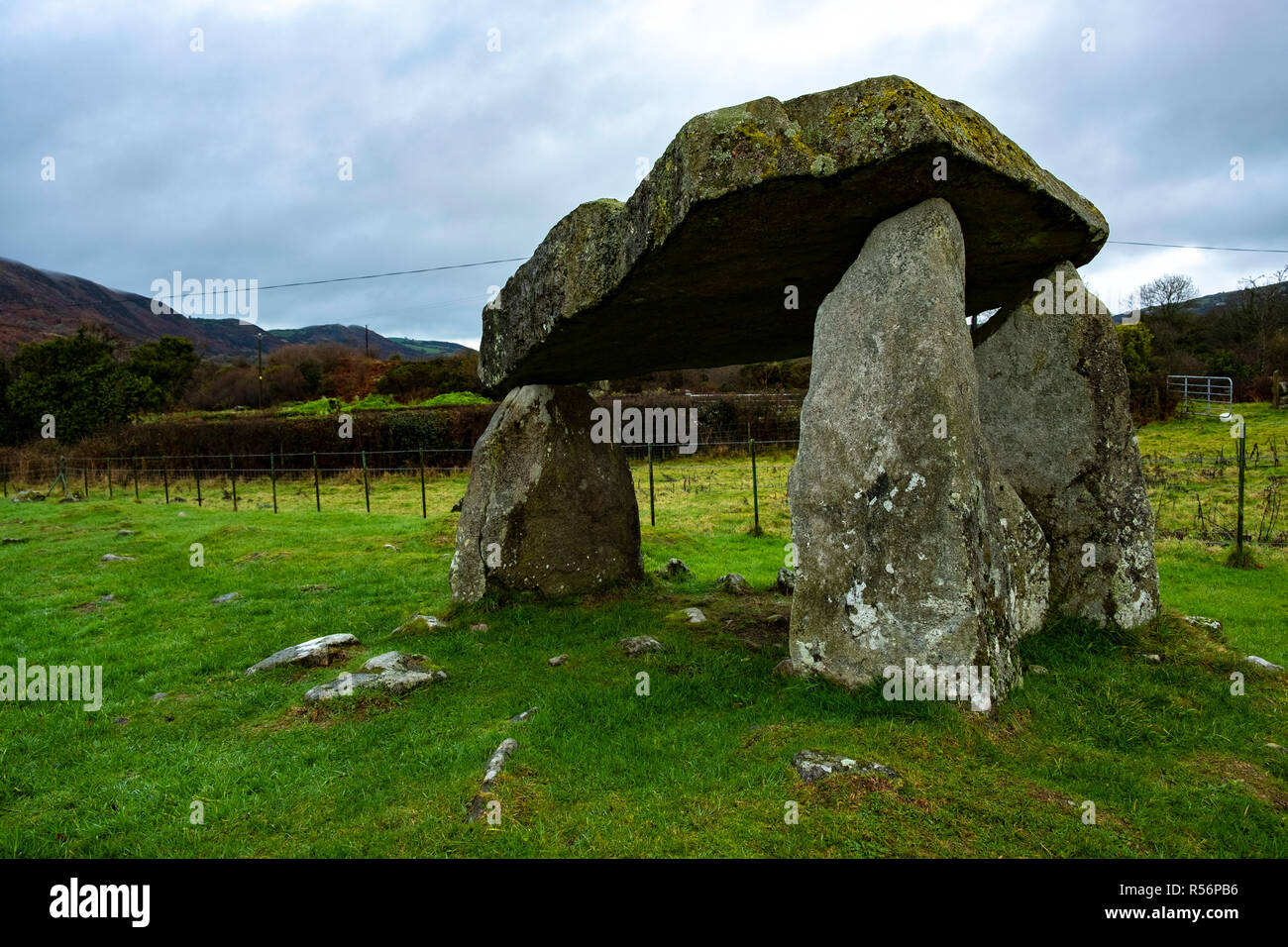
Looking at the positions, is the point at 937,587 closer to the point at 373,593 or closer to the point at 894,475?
the point at 894,475

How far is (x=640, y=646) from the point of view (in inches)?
255

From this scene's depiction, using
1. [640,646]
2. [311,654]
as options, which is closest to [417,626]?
[311,654]

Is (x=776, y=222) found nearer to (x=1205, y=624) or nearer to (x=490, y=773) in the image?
(x=490, y=773)

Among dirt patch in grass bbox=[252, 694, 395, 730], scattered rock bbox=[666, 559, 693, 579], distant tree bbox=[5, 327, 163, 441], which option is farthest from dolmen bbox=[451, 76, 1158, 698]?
distant tree bbox=[5, 327, 163, 441]

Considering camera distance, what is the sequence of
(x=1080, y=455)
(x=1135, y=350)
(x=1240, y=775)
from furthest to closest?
(x=1135, y=350) → (x=1080, y=455) → (x=1240, y=775)

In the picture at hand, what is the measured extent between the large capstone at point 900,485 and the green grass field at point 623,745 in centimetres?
39

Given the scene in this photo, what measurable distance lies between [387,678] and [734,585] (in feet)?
13.4

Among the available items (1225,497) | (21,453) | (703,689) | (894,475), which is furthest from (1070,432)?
(21,453)

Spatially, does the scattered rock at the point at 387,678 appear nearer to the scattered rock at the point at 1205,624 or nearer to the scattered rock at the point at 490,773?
the scattered rock at the point at 490,773

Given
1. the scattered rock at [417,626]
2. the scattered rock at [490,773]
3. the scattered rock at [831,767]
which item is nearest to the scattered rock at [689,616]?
the scattered rock at [417,626]

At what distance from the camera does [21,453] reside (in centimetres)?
3098

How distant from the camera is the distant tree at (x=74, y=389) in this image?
102 ft

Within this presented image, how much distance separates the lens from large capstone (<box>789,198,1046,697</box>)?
15.6 feet
